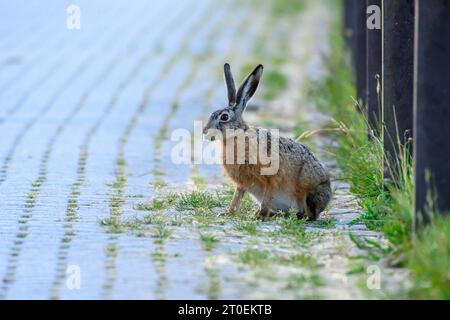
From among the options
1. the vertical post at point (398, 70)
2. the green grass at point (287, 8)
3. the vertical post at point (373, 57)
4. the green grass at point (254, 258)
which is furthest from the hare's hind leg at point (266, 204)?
the green grass at point (287, 8)

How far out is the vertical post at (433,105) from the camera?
20.9 ft

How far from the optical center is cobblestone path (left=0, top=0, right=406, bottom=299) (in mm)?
6328

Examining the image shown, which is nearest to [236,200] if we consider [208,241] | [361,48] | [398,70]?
[208,241]

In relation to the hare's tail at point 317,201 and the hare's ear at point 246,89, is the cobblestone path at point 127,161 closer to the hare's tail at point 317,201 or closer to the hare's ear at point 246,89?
the hare's tail at point 317,201

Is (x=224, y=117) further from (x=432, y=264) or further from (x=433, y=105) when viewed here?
(x=432, y=264)

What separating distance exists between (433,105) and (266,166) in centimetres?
205

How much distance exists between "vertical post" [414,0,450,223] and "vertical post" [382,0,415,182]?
1.79m

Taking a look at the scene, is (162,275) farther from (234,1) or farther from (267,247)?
(234,1)

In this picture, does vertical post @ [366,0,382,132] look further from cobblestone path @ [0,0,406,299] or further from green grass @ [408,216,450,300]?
green grass @ [408,216,450,300]

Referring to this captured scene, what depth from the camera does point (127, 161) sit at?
34.6ft

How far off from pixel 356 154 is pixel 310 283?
10.6 feet

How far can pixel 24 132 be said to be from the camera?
11.7 meters
